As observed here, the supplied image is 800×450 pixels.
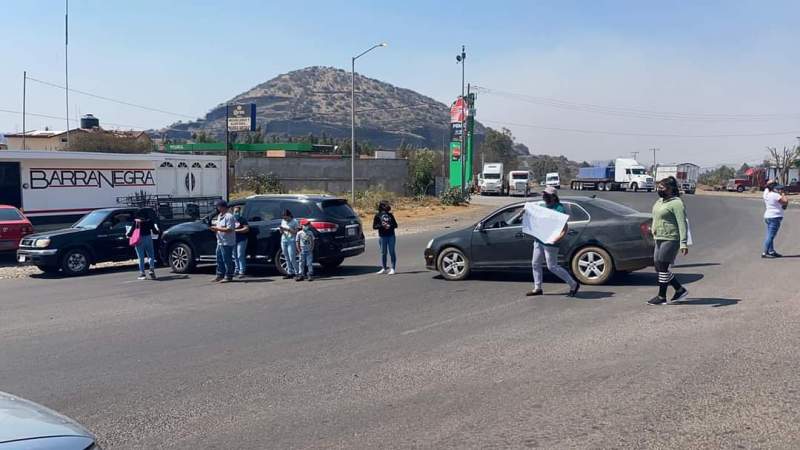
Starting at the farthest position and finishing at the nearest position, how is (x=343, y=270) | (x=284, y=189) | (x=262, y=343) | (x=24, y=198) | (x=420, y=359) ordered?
(x=284, y=189) → (x=24, y=198) → (x=343, y=270) → (x=262, y=343) → (x=420, y=359)

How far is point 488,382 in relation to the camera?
636cm

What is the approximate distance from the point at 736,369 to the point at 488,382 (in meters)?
2.27

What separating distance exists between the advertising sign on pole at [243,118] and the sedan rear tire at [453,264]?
4552cm

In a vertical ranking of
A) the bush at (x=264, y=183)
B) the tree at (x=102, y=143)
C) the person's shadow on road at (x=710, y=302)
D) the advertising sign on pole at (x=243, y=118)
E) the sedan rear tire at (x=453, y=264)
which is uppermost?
the advertising sign on pole at (x=243, y=118)

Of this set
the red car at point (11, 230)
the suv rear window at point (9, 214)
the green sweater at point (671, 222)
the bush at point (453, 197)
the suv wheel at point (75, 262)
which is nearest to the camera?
the green sweater at point (671, 222)

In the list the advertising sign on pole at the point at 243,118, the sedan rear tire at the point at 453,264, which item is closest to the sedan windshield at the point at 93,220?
the sedan rear tire at the point at 453,264

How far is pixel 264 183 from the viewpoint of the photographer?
166 ft

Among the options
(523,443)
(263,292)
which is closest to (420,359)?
(523,443)

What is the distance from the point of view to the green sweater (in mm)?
9250

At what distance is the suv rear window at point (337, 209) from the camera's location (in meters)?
14.5

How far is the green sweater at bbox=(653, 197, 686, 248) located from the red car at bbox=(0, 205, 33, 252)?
15.4 meters

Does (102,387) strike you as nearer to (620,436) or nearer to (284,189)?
(620,436)

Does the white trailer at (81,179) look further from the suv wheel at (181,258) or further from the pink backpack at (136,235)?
the pink backpack at (136,235)

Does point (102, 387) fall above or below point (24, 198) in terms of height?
below
